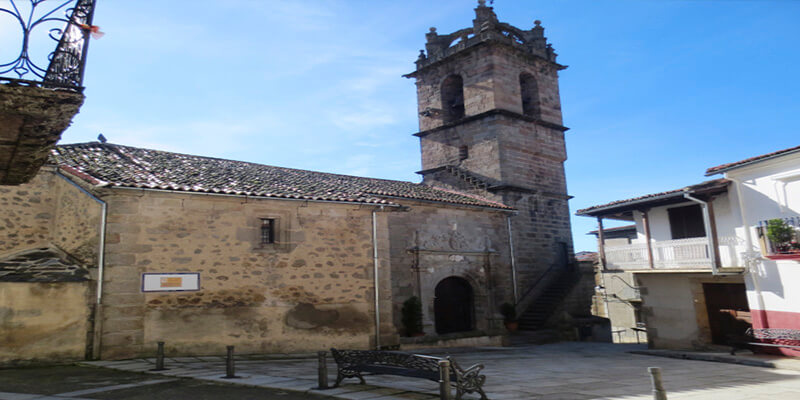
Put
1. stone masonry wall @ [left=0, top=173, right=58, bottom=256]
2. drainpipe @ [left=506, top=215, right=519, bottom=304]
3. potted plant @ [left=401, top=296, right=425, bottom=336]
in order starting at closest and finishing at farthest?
stone masonry wall @ [left=0, top=173, right=58, bottom=256] → potted plant @ [left=401, top=296, right=425, bottom=336] → drainpipe @ [left=506, top=215, right=519, bottom=304]

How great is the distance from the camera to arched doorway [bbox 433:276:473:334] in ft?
58.6

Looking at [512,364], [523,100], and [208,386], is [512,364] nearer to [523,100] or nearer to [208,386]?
[208,386]

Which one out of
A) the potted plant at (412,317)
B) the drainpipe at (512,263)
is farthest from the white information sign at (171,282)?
the drainpipe at (512,263)

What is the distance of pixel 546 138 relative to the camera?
2450 centimetres

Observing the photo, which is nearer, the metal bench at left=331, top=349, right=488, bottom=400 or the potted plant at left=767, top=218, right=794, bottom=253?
the metal bench at left=331, top=349, right=488, bottom=400

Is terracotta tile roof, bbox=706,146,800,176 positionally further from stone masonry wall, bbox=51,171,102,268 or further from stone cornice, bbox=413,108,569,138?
stone masonry wall, bbox=51,171,102,268

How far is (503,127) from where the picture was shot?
74.0 ft

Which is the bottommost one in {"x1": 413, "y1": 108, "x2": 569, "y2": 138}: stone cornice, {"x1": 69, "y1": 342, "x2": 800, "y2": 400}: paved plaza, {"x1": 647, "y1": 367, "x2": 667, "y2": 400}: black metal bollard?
{"x1": 69, "y1": 342, "x2": 800, "y2": 400}: paved plaza

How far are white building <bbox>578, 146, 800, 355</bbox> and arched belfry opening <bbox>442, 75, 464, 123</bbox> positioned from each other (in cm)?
1001

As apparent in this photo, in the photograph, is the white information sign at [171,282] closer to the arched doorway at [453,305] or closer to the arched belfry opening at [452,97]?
the arched doorway at [453,305]

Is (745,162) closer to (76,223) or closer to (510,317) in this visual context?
(510,317)

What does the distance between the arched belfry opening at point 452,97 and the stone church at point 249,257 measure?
2.81 metres

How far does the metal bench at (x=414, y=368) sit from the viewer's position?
6535mm

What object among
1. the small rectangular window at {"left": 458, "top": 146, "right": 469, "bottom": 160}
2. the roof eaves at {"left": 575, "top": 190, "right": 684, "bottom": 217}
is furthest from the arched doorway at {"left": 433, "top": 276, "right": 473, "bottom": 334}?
the small rectangular window at {"left": 458, "top": 146, "right": 469, "bottom": 160}
